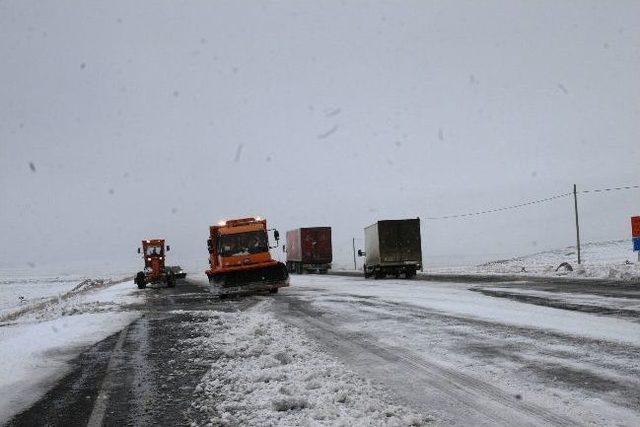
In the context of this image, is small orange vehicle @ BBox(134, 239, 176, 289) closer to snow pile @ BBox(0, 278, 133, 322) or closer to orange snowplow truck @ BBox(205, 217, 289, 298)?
snow pile @ BBox(0, 278, 133, 322)

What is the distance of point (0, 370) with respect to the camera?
843 cm

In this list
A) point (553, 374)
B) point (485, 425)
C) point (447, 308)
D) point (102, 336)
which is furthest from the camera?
point (447, 308)

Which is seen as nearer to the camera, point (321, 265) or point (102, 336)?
point (102, 336)

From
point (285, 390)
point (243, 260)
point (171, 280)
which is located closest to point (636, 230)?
point (243, 260)

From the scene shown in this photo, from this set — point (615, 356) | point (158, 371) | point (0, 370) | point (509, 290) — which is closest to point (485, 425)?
point (615, 356)

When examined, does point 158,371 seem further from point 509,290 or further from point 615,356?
point 509,290

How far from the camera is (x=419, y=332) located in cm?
1003

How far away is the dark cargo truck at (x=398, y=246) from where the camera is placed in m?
33.1

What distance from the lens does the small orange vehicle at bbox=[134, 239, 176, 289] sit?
34.8m

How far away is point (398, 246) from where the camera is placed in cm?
3325

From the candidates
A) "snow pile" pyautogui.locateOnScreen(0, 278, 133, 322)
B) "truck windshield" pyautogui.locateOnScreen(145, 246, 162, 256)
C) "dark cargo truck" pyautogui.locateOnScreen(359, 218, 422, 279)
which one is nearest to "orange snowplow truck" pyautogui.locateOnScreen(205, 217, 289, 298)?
"snow pile" pyautogui.locateOnScreen(0, 278, 133, 322)

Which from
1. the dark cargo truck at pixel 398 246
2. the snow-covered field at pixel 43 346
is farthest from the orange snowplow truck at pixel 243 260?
the dark cargo truck at pixel 398 246

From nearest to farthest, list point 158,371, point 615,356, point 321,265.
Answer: point 615,356, point 158,371, point 321,265

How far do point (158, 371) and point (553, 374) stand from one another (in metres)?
5.19
